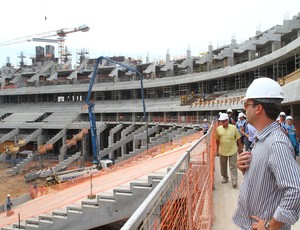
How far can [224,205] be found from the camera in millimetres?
6289

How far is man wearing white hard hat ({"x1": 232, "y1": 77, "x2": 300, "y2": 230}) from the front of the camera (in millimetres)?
1911

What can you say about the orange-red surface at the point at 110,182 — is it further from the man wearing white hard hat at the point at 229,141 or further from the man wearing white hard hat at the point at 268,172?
the man wearing white hard hat at the point at 268,172

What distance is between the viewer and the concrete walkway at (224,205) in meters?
5.25

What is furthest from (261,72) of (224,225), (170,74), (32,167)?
(224,225)

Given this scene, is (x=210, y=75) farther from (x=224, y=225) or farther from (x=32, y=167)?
(x=224, y=225)

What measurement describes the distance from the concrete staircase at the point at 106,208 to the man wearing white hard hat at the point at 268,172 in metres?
6.52

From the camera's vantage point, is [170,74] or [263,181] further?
[170,74]

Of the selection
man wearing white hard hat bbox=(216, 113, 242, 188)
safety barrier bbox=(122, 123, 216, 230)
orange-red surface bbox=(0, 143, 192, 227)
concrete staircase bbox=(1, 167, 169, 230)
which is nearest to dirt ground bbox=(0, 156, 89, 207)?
orange-red surface bbox=(0, 143, 192, 227)

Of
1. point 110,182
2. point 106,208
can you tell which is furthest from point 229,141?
point 110,182

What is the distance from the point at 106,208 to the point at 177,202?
708cm

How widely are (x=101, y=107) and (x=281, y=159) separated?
150 feet

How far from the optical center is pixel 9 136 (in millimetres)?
42312

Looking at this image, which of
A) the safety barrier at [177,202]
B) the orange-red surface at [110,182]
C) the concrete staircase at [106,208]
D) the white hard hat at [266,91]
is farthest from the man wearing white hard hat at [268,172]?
the orange-red surface at [110,182]

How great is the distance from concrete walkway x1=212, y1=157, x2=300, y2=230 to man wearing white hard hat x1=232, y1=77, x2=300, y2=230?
316cm
